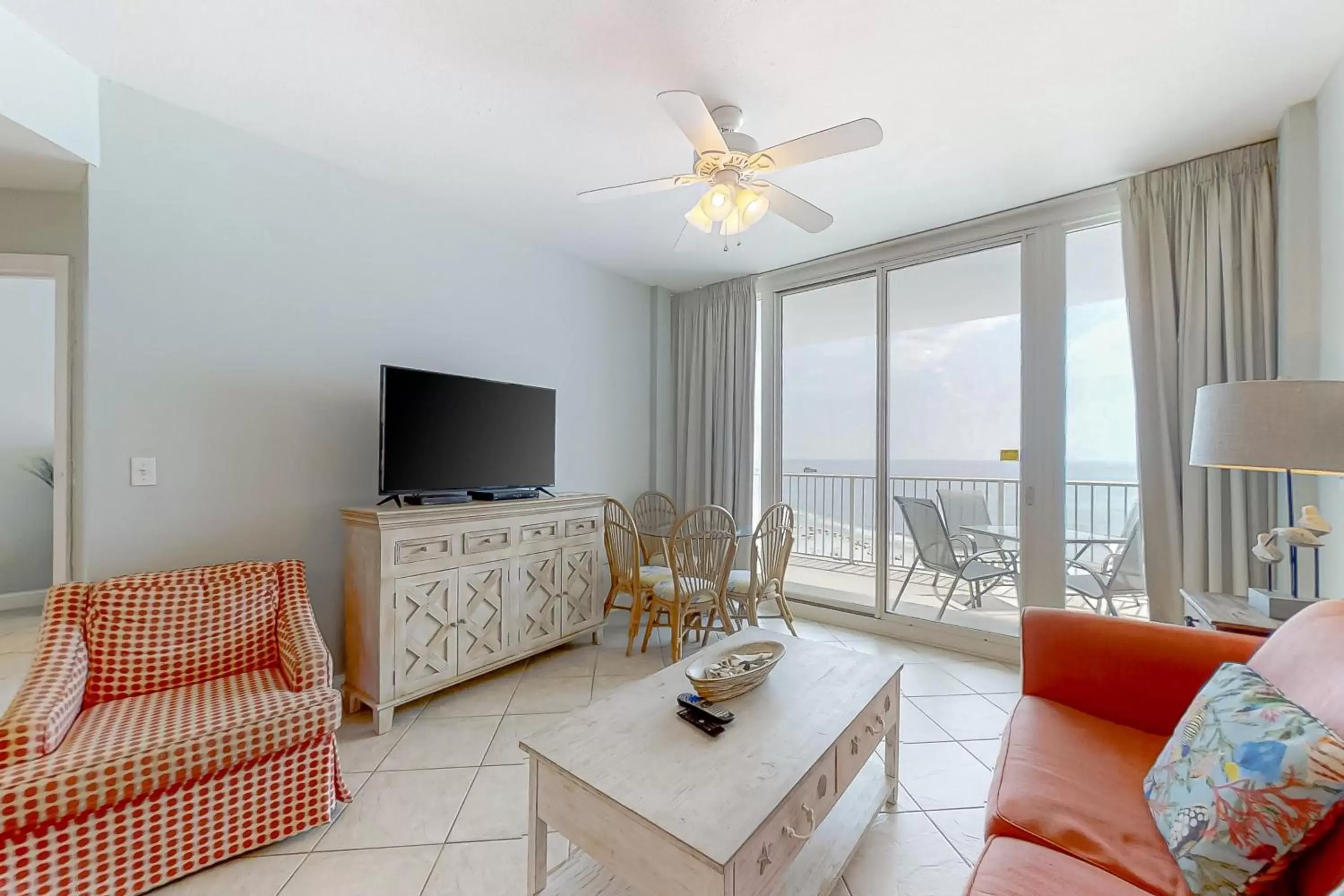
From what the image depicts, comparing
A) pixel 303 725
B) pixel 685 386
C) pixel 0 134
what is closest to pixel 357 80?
pixel 0 134

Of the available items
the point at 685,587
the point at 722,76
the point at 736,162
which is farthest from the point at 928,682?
the point at 722,76

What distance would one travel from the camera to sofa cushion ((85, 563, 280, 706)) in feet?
5.55

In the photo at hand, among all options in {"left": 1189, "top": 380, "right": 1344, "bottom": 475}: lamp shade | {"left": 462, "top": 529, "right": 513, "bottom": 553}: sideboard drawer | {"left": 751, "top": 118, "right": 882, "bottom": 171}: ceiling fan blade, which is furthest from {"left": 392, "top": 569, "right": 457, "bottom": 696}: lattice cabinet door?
{"left": 1189, "top": 380, "right": 1344, "bottom": 475}: lamp shade

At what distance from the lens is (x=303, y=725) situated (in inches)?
62.3

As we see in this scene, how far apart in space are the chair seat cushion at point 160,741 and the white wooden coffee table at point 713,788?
85 cm

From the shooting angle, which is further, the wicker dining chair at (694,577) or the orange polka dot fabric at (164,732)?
the wicker dining chair at (694,577)

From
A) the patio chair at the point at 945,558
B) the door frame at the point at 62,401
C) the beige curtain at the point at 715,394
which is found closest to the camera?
the door frame at the point at 62,401

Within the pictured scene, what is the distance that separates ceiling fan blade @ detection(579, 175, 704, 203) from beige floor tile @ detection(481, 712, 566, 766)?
6.86 ft

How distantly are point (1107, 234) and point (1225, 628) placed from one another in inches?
85.8

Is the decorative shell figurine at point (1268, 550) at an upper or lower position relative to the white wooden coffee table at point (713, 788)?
upper

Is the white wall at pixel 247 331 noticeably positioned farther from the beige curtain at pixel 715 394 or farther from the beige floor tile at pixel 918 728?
the beige floor tile at pixel 918 728

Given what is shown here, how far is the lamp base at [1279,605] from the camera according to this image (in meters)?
1.68

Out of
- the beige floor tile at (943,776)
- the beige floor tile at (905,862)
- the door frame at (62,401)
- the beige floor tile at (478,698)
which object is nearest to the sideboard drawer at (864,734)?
the beige floor tile at (905,862)

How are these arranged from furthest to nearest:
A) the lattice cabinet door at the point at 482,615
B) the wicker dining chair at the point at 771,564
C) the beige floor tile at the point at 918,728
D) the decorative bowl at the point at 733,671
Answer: the wicker dining chair at the point at 771,564 < the lattice cabinet door at the point at 482,615 < the beige floor tile at the point at 918,728 < the decorative bowl at the point at 733,671
